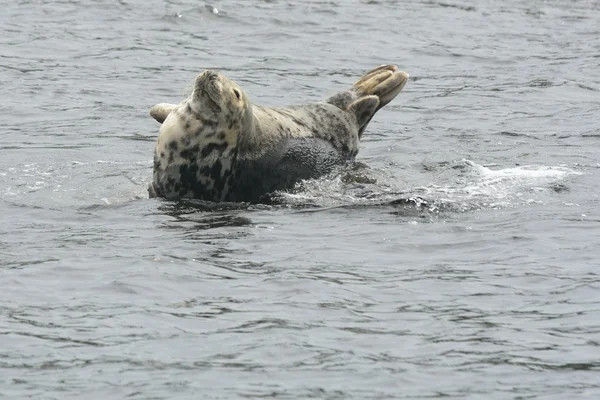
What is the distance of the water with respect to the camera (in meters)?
6.27

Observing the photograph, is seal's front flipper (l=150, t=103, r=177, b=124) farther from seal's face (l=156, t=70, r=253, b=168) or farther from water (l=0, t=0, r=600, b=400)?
water (l=0, t=0, r=600, b=400)

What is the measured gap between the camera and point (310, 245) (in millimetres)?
8523

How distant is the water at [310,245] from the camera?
6.27 meters

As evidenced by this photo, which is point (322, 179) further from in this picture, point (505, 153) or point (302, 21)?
point (302, 21)

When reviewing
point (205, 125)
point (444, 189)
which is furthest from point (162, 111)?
point (444, 189)

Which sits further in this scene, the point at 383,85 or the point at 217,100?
the point at 383,85

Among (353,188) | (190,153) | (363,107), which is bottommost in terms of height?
(353,188)

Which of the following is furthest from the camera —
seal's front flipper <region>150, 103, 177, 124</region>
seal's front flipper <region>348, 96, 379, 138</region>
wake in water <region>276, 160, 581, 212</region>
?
seal's front flipper <region>348, 96, 379, 138</region>

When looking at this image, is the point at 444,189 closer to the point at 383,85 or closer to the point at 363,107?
the point at 363,107

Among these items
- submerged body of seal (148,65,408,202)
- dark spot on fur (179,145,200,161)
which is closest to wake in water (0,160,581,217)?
submerged body of seal (148,65,408,202)

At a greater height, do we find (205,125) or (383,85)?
(383,85)

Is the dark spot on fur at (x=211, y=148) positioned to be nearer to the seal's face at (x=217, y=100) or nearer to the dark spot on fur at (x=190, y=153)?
the dark spot on fur at (x=190, y=153)

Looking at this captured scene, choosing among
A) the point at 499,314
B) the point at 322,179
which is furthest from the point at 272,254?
the point at 322,179

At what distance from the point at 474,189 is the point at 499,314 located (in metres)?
3.30
